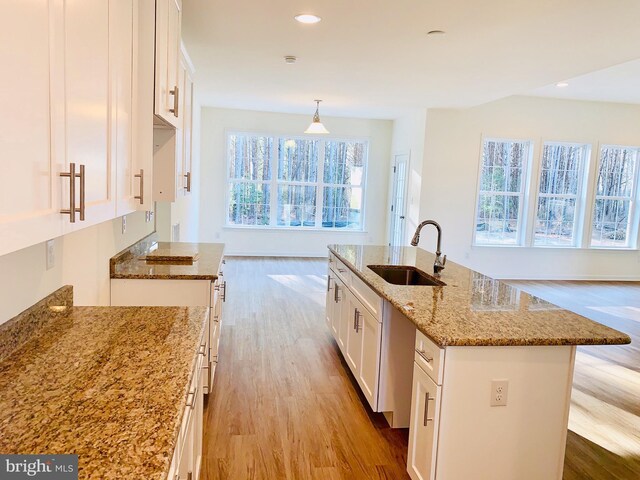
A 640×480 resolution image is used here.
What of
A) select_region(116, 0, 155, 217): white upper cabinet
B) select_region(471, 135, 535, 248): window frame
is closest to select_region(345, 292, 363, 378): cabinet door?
select_region(116, 0, 155, 217): white upper cabinet

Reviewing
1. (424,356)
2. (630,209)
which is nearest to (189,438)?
(424,356)

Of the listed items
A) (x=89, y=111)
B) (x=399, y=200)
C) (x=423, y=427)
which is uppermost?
(x=89, y=111)

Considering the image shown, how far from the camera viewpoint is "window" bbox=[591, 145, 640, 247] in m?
7.77

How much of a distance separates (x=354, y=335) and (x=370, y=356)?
0.43 metres

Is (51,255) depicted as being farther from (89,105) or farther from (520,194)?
(520,194)

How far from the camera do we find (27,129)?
0.98m

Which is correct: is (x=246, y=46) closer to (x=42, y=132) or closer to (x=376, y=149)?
(x=42, y=132)

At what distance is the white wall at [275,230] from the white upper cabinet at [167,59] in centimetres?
591

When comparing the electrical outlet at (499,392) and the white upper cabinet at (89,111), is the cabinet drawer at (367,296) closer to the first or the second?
the electrical outlet at (499,392)

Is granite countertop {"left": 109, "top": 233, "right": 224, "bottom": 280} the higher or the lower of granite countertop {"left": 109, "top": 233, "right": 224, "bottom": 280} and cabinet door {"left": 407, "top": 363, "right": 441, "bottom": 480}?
the higher

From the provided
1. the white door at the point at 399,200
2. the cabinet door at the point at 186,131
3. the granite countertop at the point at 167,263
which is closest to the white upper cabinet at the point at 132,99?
the granite countertop at the point at 167,263

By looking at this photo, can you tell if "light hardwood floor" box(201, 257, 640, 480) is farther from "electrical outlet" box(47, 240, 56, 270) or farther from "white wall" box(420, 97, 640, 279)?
"white wall" box(420, 97, 640, 279)

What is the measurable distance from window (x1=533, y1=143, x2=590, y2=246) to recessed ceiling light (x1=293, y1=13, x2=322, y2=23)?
17.9 feet

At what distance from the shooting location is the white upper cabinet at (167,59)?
6.64ft
